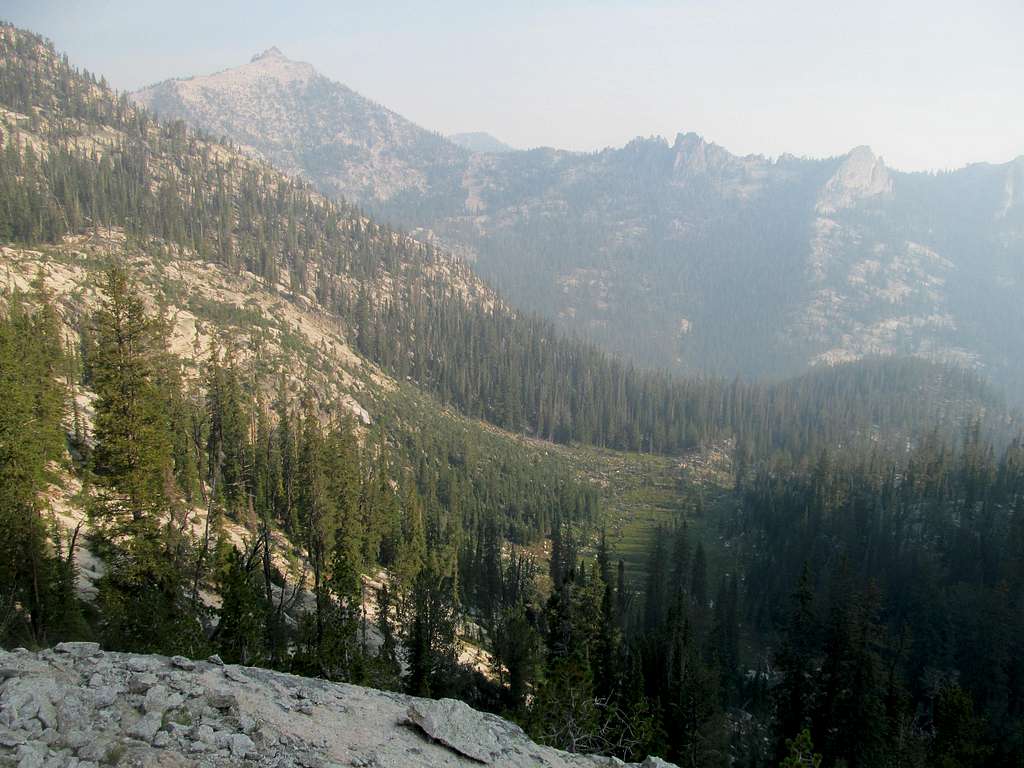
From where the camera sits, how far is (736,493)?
158 metres

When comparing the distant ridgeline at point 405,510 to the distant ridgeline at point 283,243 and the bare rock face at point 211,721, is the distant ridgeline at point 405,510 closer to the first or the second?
the distant ridgeline at point 283,243

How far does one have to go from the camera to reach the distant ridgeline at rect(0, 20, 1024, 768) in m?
25.1

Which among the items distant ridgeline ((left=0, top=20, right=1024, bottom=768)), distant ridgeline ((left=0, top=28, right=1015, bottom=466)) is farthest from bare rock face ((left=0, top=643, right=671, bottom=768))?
distant ridgeline ((left=0, top=28, right=1015, bottom=466))

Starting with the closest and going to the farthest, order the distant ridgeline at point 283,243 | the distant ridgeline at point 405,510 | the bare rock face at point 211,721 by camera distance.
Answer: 1. the bare rock face at point 211,721
2. the distant ridgeline at point 405,510
3. the distant ridgeline at point 283,243

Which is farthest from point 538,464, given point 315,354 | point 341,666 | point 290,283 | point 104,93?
point 104,93

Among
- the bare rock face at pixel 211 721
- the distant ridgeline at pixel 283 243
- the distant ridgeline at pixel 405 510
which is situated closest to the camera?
the bare rock face at pixel 211 721

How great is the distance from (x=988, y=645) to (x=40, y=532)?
84.6m

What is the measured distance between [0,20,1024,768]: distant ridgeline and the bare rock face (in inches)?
329

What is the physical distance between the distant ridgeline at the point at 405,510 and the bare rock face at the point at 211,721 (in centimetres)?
835

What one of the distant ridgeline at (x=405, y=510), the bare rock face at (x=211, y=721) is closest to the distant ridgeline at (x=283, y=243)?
the distant ridgeline at (x=405, y=510)

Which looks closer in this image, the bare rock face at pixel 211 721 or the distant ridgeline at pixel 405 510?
the bare rock face at pixel 211 721

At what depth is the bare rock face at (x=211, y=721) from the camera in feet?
33.1

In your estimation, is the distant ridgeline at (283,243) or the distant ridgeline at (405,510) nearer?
the distant ridgeline at (405,510)

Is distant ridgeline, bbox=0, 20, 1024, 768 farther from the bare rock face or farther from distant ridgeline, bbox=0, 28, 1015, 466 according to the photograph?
the bare rock face
